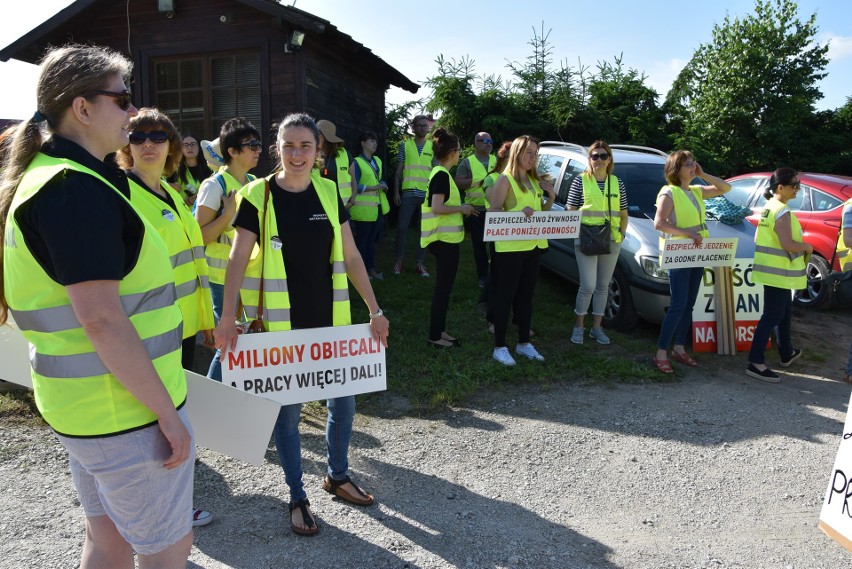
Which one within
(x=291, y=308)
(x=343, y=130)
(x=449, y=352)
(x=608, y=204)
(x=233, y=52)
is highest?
(x=233, y=52)

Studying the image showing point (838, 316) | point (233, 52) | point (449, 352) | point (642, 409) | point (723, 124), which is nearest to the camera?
point (642, 409)

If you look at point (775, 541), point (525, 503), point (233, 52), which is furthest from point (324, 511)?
point (233, 52)

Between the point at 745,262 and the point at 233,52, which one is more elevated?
the point at 233,52

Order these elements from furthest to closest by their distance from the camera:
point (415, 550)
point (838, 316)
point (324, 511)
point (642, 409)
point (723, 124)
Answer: point (723, 124), point (838, 316), point (642, 409), point (324, 511), point (415, 550)

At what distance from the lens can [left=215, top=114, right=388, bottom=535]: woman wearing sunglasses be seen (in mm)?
3055

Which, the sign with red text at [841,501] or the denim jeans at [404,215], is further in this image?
the denim jeans at [404,215]

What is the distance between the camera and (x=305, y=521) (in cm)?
320

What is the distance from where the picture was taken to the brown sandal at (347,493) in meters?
3.49

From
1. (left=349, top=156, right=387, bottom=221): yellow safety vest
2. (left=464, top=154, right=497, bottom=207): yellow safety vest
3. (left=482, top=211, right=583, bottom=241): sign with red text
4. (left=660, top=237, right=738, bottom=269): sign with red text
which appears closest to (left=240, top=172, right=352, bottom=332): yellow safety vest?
(left=482, top=211, right=583, bottom=241): sign with red text

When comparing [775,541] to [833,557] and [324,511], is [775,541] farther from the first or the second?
[324,511]

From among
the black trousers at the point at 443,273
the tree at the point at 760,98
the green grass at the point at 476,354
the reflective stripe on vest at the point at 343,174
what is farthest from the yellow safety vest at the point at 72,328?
the tree at the point at 760,98

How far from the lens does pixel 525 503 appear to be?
360cm

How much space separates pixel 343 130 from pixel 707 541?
A: 9616mm

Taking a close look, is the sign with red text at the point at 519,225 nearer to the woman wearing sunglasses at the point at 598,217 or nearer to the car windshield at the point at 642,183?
the woman wearing sunglasses at the point at 598,217
